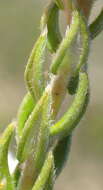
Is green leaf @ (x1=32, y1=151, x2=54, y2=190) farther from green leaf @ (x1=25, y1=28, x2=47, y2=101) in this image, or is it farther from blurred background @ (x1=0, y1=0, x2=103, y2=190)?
blurred background @ (x1=0, y1=0, x2=103, y2=190)

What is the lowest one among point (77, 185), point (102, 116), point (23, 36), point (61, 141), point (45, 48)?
point (77, 185)

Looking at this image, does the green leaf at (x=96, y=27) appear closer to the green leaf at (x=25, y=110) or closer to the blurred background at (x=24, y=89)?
the green leaf at (x=25, y=110)

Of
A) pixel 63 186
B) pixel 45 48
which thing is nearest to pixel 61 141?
pixel 45 48

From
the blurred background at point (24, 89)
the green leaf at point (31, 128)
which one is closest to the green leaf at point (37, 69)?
the green leaf at point (31, 128)

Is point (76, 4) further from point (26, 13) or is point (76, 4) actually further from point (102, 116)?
point (26, 13)

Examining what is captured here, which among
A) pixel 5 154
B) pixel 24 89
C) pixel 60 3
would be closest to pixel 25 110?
pixel 5 154

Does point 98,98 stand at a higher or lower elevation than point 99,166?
higher

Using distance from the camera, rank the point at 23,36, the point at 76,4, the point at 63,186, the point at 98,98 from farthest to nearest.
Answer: the point at 23,36 → the point at 98,98 → the point at 63,186 → the point at 76,4

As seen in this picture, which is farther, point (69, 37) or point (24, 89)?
point (24, 89)

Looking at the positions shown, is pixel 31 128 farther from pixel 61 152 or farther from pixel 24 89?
pixel 24 89
